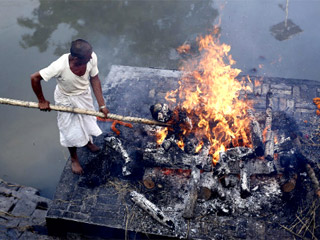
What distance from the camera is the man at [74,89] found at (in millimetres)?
4316

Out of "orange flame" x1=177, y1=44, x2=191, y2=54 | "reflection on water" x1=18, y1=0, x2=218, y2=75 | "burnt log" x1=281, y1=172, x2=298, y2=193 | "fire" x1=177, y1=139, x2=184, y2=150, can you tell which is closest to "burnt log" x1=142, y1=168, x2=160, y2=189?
"fire" x1=177, y1=139, x2=184, y2=150

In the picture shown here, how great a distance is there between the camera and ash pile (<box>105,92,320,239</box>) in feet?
15.0

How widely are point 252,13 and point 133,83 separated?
6.27 metres

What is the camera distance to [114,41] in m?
9.82

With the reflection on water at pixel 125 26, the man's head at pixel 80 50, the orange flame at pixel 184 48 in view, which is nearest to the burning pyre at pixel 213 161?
the man's head at pixel 80 50

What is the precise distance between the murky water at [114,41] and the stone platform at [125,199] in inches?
61.5

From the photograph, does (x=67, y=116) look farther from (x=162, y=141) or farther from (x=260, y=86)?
(x=260, y=86)

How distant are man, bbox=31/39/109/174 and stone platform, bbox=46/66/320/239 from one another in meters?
0.39

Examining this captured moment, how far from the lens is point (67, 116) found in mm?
4902

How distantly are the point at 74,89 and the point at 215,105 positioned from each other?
288 cm

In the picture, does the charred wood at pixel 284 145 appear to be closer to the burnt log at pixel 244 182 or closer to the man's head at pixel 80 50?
the burnt log at pixel 244 182

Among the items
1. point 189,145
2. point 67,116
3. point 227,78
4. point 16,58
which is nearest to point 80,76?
point 67,116

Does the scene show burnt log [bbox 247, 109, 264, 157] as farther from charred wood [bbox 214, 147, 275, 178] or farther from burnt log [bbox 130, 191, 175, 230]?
burnt log [bbox 130, 191, 175, 230]

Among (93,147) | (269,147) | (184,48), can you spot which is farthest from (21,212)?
(184,48)
